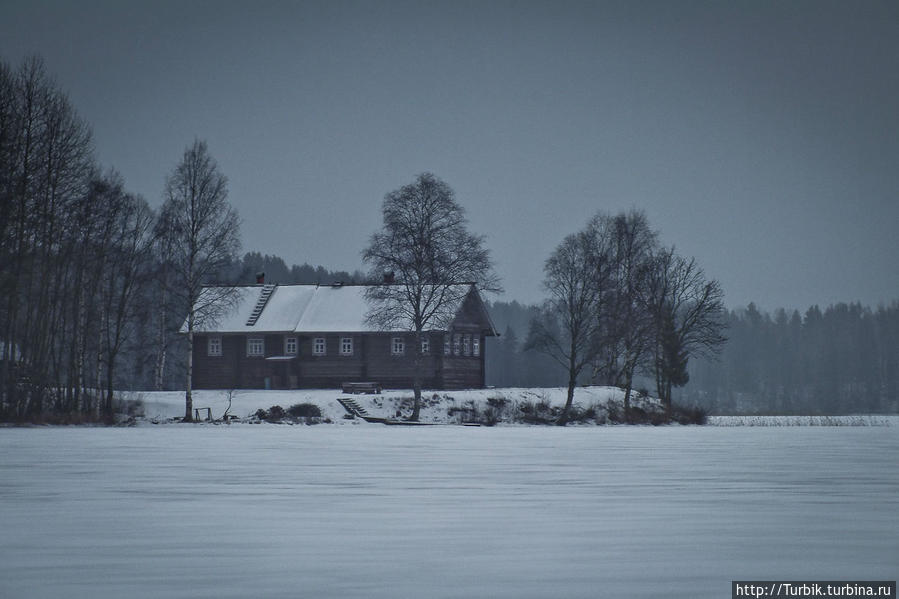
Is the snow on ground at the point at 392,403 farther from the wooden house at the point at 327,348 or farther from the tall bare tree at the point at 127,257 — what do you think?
the wooden house at the point at 327,348

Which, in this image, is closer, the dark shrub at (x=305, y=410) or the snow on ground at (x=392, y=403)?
the snow on ground at (x=392, y=403)

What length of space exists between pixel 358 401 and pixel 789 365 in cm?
11653

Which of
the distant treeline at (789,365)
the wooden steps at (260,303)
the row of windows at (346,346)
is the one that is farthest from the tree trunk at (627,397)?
the distant treeline at (789,365)

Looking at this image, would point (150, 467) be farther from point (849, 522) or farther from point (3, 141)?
point (3, 141)

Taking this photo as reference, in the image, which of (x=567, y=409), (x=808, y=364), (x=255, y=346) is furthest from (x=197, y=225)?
(x=808, y=364)

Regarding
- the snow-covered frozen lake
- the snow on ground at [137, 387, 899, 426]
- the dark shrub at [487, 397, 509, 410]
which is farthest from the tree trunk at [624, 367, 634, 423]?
the snow-covered frozen lake

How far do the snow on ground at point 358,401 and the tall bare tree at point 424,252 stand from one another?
9.21 ft

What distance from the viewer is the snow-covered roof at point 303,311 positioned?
62.2m

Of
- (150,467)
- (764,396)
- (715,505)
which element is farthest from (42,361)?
(764,396)

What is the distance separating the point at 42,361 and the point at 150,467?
25232mm

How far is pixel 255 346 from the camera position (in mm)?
63812

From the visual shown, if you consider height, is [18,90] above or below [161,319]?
above

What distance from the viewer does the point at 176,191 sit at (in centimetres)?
4662

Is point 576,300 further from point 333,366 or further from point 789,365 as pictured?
point 789,365
